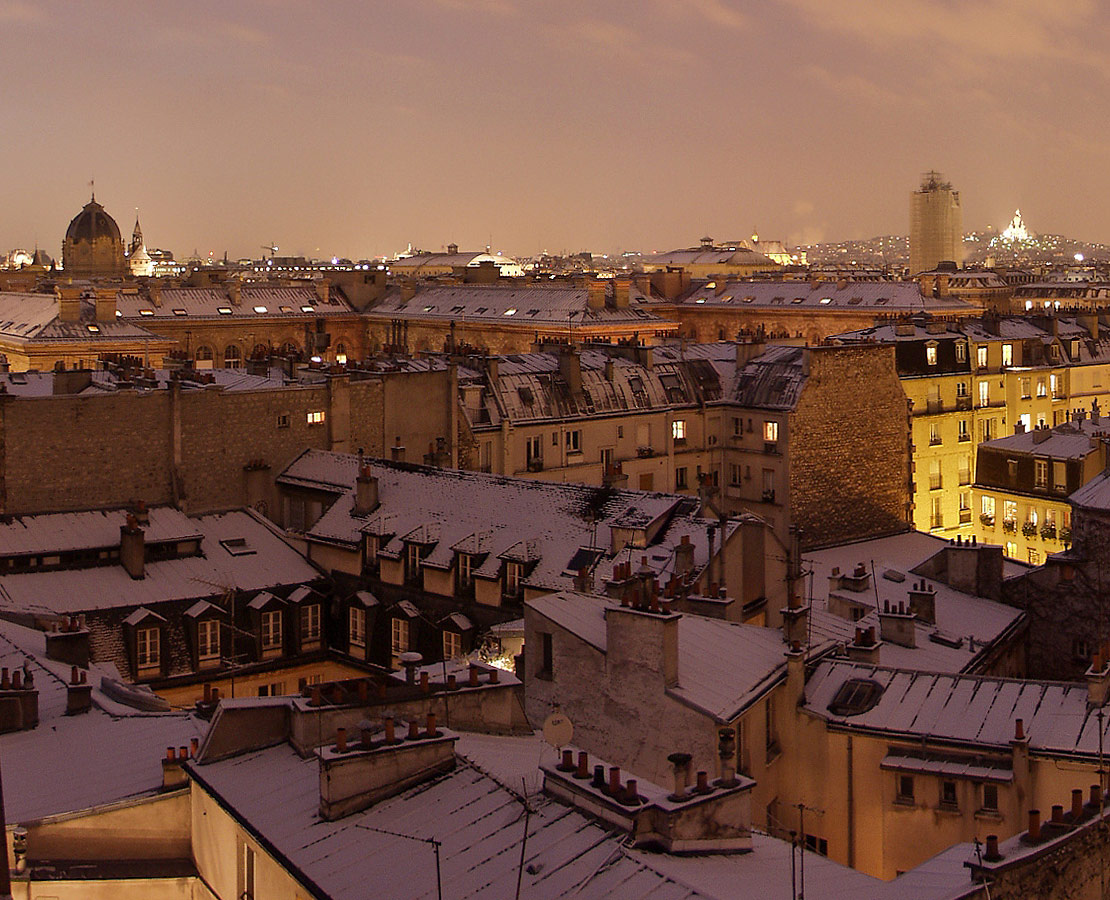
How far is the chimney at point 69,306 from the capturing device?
81.0 m

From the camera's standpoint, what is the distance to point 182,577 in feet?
115

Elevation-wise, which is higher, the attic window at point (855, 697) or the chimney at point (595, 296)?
the chimney at point (595, 296)

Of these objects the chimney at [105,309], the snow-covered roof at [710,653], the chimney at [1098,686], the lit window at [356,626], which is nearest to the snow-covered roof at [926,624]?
the snow-covered roof at [710,653]

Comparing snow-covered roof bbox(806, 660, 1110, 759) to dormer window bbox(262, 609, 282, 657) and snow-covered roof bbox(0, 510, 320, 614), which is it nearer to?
dormer window bbox(262, 609, 282, 657)

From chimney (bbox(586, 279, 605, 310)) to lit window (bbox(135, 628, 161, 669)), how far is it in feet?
202

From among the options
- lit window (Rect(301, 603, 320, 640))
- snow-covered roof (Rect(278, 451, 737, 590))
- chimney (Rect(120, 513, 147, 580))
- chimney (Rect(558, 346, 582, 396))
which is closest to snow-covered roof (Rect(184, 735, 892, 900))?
snow-covered roof (Rect(278, 451, 737, 590))

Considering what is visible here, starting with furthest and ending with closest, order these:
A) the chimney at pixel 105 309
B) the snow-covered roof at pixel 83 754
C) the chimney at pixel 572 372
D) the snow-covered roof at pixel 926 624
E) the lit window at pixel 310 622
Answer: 1. the chimney at pixel 105 309
2. the chimney at pixel 572 372
3. the lit window at pixel 310 622
4. the snow-covered roof at pixel 926 624
5. the snow-covered roof at pixel 83 754

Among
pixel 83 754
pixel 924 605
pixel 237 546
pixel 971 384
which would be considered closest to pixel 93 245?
pixel 971 384

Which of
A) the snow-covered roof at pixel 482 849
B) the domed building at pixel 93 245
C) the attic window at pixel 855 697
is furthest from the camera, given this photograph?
the domed building at pixel 93 245

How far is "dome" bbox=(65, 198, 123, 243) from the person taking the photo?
153750 mm

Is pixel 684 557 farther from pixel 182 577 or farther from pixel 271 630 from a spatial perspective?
pixel 182 577

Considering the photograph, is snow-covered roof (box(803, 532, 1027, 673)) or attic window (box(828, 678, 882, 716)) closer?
attic window (box(828, 678, 882, 716))

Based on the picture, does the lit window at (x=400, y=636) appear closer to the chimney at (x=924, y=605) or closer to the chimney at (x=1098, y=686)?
the chimney at (x=924, y=605)

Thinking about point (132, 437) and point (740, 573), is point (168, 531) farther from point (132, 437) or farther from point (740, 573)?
point (740, 573)
